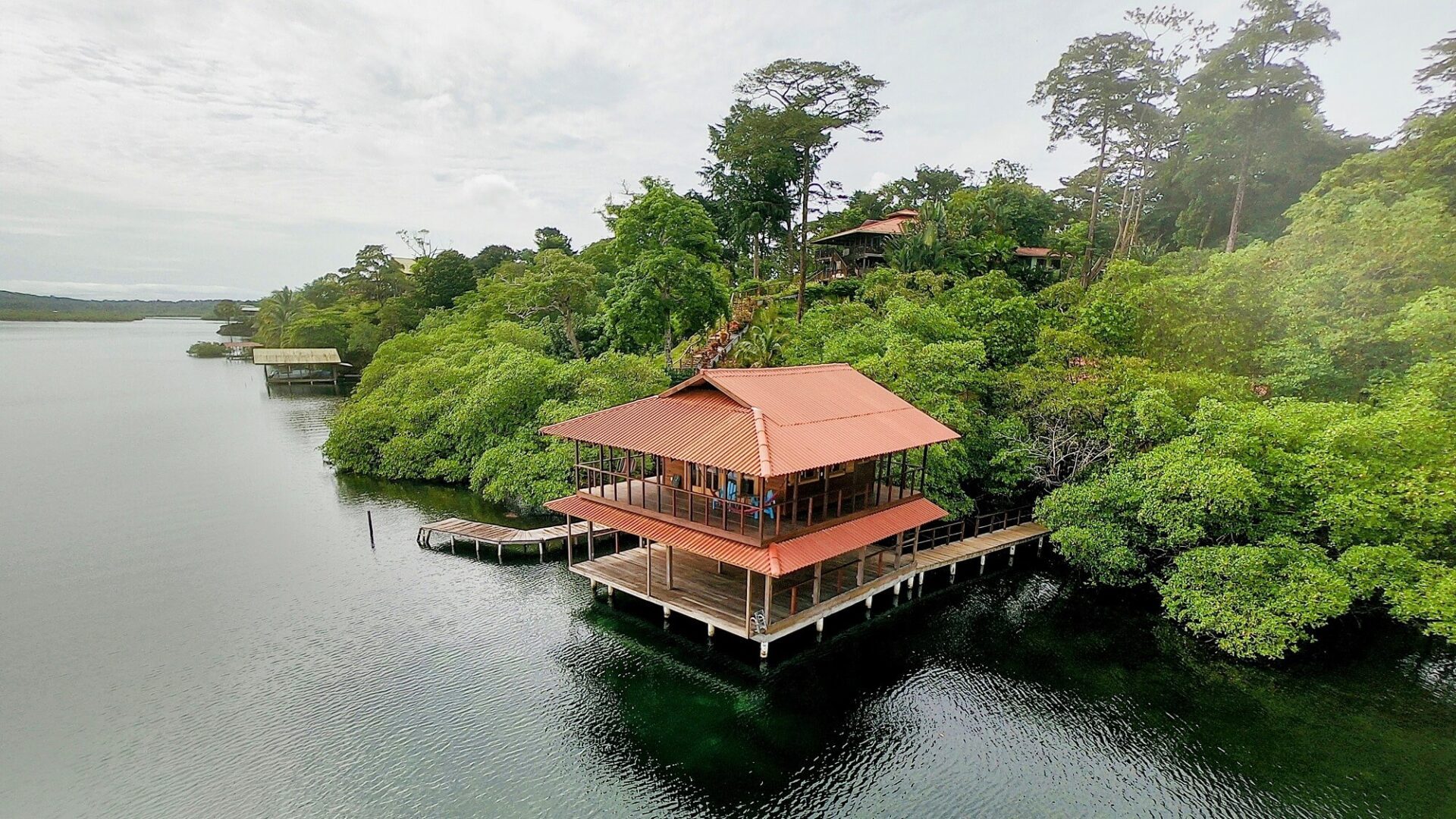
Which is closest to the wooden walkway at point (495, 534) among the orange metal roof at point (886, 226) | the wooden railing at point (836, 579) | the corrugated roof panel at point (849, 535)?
the wooden railing at point (836, 579)

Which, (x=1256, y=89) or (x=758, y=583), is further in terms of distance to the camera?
(x=1256, y=89)

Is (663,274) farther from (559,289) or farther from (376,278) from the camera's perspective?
(376,278)

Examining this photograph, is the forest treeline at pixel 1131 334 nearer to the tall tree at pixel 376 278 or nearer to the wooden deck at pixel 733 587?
the wooden deck at pixel 733 587

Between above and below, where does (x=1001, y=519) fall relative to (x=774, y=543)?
below

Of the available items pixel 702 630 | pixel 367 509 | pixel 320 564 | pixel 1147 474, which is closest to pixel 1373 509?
pixel 1147 474

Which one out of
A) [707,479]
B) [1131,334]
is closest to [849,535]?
[707,479]

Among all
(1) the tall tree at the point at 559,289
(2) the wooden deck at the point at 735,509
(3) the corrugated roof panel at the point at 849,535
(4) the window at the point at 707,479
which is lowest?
(3) the corrugated roof panel at the point at 849,535

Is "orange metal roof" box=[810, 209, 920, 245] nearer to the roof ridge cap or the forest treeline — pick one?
the forest treeline
